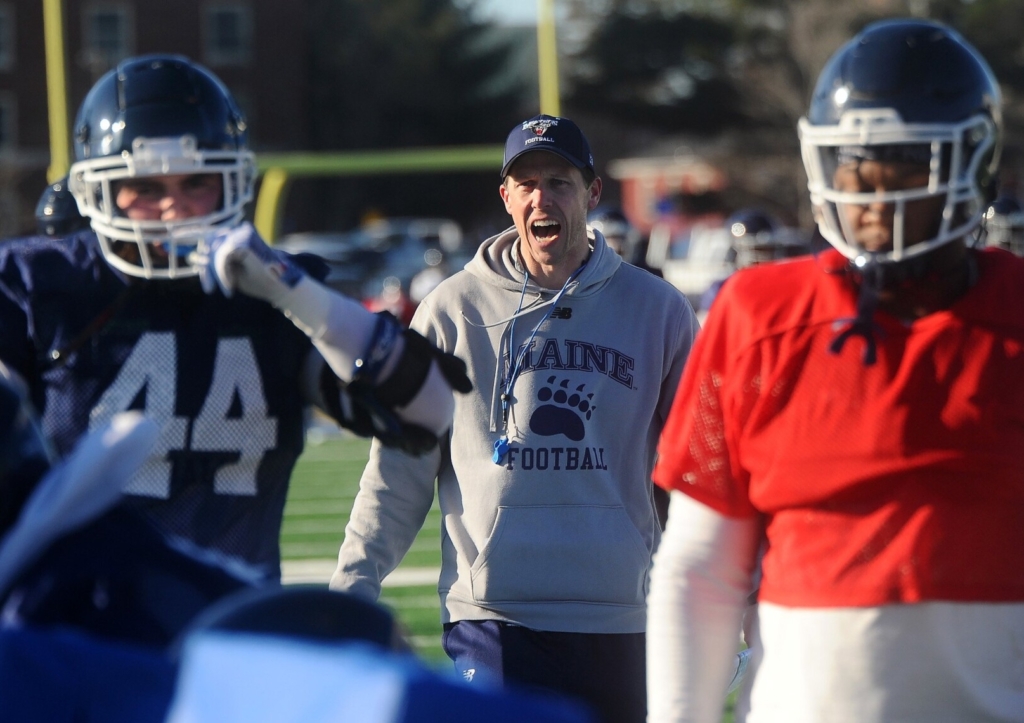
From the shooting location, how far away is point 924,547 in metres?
2.17

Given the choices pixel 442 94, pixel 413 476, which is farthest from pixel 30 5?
pixel 413 476

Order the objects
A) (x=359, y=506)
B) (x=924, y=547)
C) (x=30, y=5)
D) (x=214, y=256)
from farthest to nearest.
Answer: (x=30, y=5)
(x=359, y=506)
(x=214, y=256)
(x=924, y=547)

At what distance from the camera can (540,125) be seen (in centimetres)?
424

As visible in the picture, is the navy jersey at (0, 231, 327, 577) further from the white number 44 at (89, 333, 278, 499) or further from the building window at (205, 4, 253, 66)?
the building window at (205, 4, 253, 66)

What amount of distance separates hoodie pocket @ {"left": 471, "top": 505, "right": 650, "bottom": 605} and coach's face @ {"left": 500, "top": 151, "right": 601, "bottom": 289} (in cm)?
64

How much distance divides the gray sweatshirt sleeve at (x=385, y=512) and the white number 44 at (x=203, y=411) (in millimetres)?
922

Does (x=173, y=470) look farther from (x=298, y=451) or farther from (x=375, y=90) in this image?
(x=375, y=90)

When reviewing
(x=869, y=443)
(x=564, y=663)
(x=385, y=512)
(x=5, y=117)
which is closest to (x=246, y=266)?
(x=869, y=443)

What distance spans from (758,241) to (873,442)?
6.49 m

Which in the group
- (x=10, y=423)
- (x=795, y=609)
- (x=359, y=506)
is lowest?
(x=359, y=506)

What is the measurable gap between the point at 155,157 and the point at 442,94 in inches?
1712

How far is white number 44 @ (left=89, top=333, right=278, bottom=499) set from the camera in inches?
113

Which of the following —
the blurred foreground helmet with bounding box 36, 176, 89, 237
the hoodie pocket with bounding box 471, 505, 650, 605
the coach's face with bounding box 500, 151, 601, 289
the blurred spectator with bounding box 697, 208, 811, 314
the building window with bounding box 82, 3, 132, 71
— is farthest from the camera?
the building window with bounding box 82, 3, 132, 71

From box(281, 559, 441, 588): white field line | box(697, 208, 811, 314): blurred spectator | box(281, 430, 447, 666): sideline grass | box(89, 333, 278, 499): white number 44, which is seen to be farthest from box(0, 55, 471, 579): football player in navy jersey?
box(697, 208, 811, 314): blurred spectator
